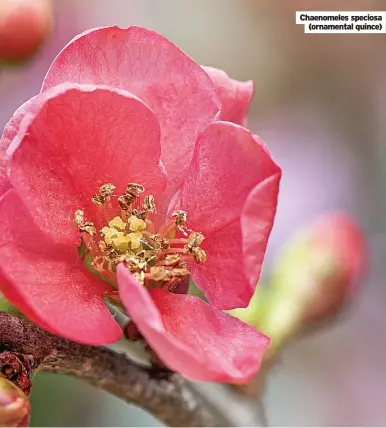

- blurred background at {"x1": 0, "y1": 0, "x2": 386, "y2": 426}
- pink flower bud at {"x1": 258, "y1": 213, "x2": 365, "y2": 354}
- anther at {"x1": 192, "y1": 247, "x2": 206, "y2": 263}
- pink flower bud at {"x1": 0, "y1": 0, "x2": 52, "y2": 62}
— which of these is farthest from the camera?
blurred background at {"x1": 0, "y1": 0, "x2": 386, "y2": 426}

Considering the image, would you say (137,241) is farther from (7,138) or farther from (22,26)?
(22,26)

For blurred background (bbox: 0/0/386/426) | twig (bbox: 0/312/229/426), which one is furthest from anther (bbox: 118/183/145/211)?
blurred background (bbox: 0/0/386/426)

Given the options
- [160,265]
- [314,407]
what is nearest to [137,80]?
[160,265]

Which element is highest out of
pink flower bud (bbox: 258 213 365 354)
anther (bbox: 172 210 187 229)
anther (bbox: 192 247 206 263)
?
anther (bbox: 172 210 187 229)

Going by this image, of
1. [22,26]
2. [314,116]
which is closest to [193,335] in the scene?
[22,26]

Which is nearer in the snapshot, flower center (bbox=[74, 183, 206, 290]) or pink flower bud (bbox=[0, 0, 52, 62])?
flower center (bbox=[74, 183, 206, 290])

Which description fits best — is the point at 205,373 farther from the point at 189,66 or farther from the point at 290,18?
the point at 290,18

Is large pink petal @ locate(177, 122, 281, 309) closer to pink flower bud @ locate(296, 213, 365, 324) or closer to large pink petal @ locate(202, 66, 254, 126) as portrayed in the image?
large pink petal @ locate(202, 66, 254, 126)
